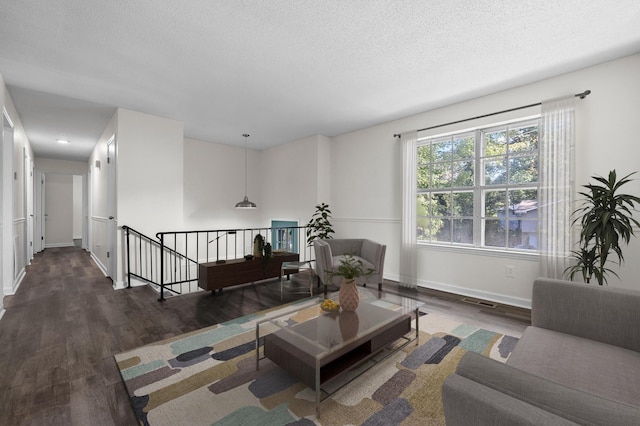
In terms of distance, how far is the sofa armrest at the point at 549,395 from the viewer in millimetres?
712

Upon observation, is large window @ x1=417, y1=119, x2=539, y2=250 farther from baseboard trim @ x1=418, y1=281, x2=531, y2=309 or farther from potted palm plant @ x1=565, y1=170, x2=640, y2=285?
potted palm plant @ x1=565, y1=170, x2=640, y2=285

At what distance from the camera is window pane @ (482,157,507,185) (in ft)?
12.5

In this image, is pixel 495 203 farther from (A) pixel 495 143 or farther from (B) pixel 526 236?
(A) pixel 495 143

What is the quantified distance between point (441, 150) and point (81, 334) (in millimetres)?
5080

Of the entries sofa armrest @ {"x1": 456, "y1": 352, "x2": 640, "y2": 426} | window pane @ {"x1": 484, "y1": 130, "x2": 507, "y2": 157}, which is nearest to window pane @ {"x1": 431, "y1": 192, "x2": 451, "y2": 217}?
window pane @ {"x1": 484, "y1": 130, "x2": 507, "y2": 157}

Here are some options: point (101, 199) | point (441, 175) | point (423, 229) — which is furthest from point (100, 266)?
point (441, 175)

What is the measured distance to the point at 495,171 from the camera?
3.89 metres

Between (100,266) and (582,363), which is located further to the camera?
(100,266)

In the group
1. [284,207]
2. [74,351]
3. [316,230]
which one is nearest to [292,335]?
[74,351]

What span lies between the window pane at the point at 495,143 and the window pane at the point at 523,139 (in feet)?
0.27

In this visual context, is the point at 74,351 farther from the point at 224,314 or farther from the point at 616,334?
the point at 616,334

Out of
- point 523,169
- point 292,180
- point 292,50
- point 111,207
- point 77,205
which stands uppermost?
point 292,50

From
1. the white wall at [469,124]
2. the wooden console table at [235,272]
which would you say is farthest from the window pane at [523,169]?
the wooden console table at [235,272]

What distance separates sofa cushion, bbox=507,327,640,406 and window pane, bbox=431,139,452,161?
123 inches
